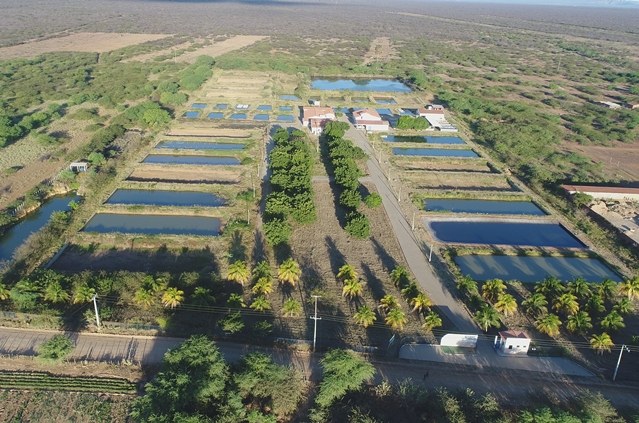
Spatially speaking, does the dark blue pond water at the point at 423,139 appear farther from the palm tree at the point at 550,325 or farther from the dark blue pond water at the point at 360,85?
the palm tree at the point at 550,325

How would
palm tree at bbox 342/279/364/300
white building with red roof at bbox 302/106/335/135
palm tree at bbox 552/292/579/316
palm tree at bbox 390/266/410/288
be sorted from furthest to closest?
white building with red roof at bbox 302/106/335/135 → palm tree at bbox 390/266/410/288 → palm tree at bbox 342/279/364/300 → palm tree at bbox 552/292/579/316

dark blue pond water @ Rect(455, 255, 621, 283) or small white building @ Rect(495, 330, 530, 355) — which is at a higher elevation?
small white building @ Rect(495, 330, 530, 355)

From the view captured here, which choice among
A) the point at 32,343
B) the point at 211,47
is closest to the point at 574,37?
the point at 211,47

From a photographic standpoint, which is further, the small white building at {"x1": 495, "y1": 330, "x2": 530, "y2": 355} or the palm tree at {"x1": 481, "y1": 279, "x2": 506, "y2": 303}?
the palm tree at {"x1": 481, "y1": 279, "x2": 506, "y2": 303}

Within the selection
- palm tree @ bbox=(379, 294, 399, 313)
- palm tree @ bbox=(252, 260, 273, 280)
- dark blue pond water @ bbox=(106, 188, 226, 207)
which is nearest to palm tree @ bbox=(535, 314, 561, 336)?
palm tree @ bbox=(379, 294, 399, 313)

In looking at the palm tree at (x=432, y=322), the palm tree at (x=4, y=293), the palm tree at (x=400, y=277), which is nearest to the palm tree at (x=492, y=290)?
the palm tree at (x=432, y=322)

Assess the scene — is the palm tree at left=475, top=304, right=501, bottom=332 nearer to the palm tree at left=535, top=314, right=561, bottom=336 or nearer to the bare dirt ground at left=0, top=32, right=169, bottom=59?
the palm tree at left=535, top=314, right=561, bottom=336
